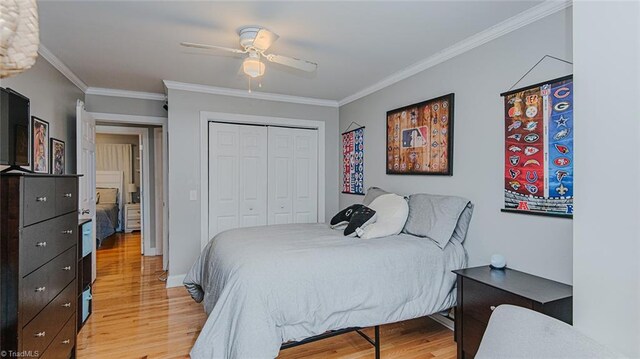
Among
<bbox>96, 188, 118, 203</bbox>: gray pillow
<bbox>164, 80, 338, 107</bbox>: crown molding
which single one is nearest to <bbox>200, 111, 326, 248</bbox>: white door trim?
<bbox>164, 80, 338, 107</bbox>: crown molding

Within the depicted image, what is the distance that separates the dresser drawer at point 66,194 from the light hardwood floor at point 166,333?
44.1 inches

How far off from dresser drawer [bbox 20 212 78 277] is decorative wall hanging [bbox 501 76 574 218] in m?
2.84

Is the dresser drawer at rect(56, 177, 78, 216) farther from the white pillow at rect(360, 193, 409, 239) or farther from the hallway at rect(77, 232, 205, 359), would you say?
the white pillow at rect(360, 193, 409, 239)

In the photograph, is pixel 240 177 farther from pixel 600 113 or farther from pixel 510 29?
pixel 600 113

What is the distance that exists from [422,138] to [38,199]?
288 centimetres

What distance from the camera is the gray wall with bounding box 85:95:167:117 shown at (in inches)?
163

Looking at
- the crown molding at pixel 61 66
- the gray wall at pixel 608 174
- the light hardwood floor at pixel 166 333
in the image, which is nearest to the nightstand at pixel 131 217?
the light hardwood floor at pixel 166 333

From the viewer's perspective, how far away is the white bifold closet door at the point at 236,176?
4156 mm

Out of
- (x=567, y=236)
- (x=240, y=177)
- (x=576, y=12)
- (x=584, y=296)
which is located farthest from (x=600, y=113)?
(x=240, y=177)

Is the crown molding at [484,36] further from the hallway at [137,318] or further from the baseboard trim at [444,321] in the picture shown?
the hallway at [137,318]

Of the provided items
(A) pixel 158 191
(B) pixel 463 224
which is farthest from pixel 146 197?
(B) pixel 463 224

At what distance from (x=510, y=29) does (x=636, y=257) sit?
1950 millimetres

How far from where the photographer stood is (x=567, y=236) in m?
2.02

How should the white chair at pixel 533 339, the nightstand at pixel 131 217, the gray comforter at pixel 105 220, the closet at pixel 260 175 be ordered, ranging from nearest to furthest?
the white chair at pixel 533 339, the closet at pixel 260 175, the gray comforter at pixel 105 220, the nightstand at pixel 131 217
